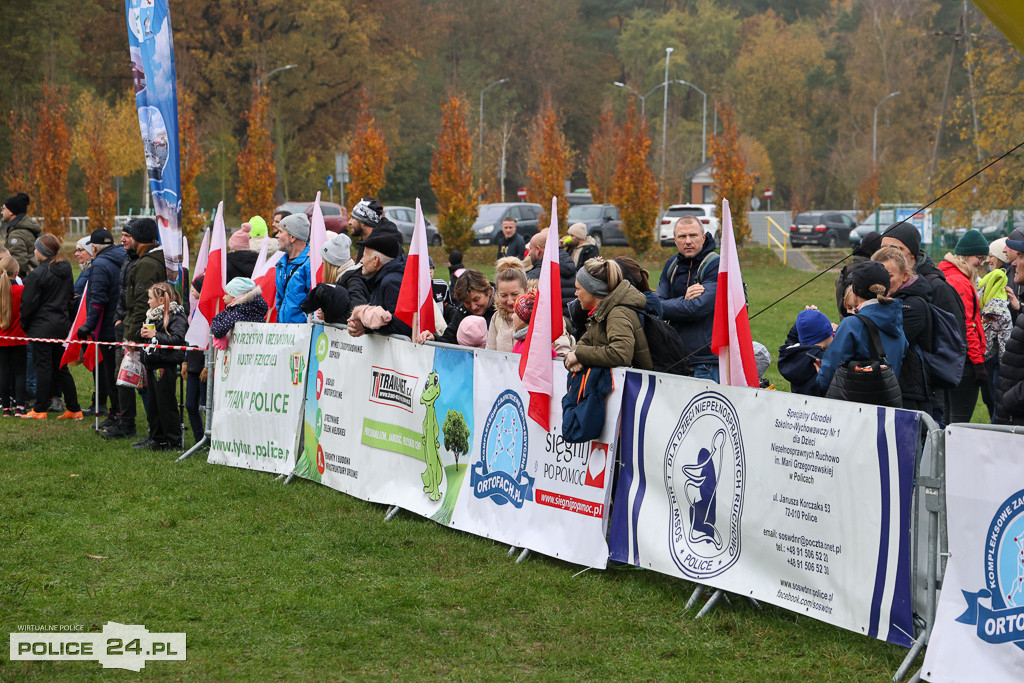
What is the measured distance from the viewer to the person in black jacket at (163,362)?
1045 cm

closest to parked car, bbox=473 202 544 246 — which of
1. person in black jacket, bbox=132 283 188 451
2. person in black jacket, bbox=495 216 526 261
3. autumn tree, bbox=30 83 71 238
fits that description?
autumn tree, bbox=30 83 71 238

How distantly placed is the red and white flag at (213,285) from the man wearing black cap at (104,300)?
6.19 feet

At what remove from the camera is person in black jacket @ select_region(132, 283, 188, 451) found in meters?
10.5

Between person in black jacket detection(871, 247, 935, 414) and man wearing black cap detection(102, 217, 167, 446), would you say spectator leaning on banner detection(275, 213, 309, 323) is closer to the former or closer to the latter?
man wearing black cap detection(102, 217, 167, 446)

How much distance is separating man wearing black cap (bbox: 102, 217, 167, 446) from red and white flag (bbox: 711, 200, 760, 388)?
6495 millimetres

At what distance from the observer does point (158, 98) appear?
1125 centimetres

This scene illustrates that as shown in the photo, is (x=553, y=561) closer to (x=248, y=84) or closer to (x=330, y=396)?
(x=330, y=396)

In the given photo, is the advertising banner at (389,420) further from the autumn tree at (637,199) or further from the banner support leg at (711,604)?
the autumn tree at (637,199)

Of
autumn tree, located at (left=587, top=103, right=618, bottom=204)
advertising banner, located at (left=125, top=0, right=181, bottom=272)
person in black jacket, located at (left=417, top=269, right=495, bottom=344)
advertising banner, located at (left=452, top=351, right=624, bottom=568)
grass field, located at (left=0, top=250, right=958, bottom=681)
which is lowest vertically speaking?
grass field, located at (left=0, top=250, right=958, bottom=681)

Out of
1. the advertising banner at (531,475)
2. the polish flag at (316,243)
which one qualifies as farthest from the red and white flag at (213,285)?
the advertising banner at (531,475)

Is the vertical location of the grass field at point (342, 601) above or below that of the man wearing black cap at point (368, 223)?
below

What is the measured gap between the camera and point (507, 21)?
247 feet

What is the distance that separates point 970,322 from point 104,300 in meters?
8.43

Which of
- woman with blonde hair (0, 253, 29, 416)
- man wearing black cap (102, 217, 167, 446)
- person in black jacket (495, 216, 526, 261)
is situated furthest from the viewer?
person in black jacket (495, 216, 526, 261)
